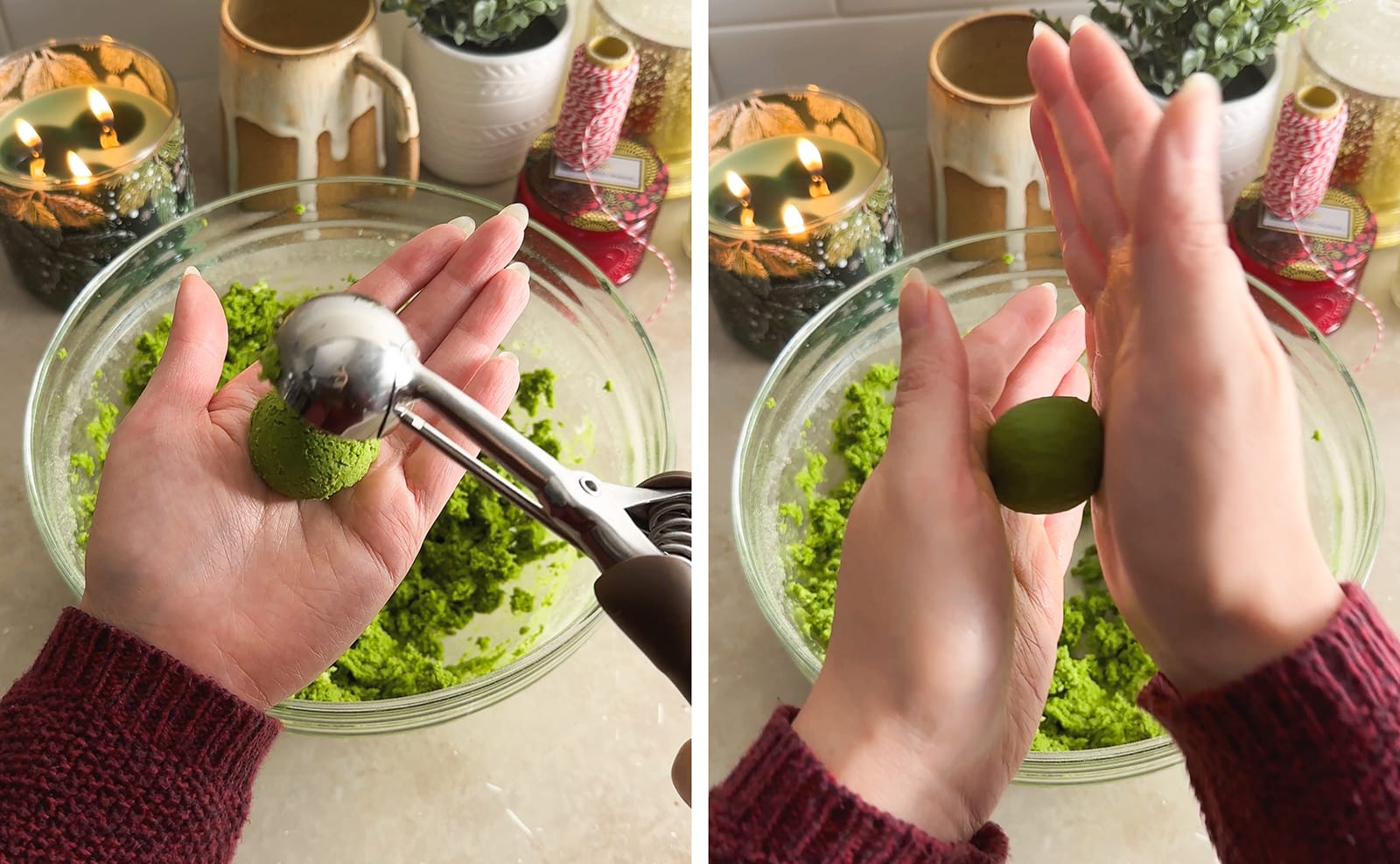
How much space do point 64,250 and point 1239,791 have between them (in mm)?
677

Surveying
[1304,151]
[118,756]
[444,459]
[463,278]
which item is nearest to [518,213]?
[463,278]

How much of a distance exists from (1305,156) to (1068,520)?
1.04 ft

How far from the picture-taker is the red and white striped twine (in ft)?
2.54

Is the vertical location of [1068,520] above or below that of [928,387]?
below

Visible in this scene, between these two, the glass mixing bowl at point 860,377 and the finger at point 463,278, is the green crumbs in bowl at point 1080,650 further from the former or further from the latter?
the finger at point 463,278

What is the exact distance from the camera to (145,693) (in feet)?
1.76

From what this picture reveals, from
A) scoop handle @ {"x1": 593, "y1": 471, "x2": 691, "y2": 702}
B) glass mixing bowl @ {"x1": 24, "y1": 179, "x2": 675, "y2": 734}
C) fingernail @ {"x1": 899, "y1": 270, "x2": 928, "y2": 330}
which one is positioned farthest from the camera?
glass mixing bowl @ {"x1": 24, "y1": 179, "x2": 675, "y2": 734}

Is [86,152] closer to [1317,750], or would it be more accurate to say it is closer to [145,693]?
[145,693]

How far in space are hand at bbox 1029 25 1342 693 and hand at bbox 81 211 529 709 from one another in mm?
359

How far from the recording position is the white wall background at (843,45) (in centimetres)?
81

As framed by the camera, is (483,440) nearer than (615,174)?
Yes

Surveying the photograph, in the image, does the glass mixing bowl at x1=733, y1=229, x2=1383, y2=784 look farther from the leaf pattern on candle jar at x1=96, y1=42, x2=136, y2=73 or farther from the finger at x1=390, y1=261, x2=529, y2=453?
the leaf pattern on candle jar at x1=96, y1=42, x2=136, y2=73

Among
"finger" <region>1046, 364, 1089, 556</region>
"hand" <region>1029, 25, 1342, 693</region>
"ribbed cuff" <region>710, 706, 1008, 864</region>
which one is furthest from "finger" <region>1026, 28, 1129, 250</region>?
"ribbed cuff" <region>710, 706, 1008, 864</region>

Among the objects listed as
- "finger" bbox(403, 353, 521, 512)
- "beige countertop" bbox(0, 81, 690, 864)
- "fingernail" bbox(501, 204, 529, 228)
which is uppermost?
"fingernail" bbox(501, 204, 529, 228)
